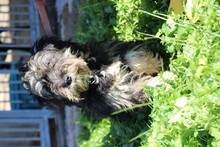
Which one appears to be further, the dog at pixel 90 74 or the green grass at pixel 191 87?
the dog at pixel 90 74

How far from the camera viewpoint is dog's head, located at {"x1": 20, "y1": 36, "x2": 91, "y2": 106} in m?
3.57

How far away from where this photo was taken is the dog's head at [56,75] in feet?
11.7

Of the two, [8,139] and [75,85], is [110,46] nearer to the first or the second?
[75,85]

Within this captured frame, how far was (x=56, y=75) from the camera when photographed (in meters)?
3.65

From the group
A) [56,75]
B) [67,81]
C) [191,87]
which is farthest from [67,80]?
[191,87]

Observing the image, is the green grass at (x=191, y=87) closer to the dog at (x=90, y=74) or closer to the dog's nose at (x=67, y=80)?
the dog at (x=90, y=74)

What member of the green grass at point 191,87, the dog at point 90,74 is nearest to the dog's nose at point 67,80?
the dog at point 90,74

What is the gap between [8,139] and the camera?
6.93m

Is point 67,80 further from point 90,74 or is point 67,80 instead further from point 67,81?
point 90,74

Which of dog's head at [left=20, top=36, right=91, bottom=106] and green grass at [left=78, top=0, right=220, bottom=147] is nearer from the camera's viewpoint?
green grass at [left=78, top=0, right=220, bottom=147]

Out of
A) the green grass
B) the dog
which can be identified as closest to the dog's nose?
the dog

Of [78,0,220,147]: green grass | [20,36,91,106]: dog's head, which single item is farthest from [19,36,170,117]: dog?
[78,0,220,147]: green grass

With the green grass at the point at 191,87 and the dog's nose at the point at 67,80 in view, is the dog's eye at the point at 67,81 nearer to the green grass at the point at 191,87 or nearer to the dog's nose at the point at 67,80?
the dog's nose at the point at 67,80

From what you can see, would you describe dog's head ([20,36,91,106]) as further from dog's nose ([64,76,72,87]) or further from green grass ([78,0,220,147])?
green grass ([78,0,220,147])
